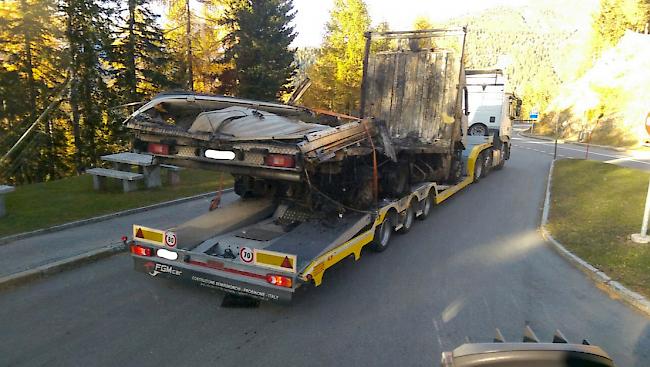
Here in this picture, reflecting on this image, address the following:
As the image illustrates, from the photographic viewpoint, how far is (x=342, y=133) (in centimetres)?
581

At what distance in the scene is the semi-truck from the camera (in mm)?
5039

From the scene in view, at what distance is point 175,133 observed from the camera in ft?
18.1

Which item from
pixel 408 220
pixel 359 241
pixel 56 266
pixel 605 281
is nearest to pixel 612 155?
pixel 408 220

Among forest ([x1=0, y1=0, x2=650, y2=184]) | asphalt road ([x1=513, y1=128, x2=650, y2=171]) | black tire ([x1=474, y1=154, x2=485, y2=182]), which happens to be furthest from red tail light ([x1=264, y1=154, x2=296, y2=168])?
asphalt road ([x1=513, y1=128, x2=650, y2=171])

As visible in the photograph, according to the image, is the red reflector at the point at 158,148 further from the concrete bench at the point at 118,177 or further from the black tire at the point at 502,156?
the black tire at the point at 502,156

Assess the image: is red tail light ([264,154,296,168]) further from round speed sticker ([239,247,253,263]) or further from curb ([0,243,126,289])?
curb ([0,243,126,289])

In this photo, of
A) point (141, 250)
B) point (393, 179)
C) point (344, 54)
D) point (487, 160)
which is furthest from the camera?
point (344, 54)

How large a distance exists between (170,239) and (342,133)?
104 inches

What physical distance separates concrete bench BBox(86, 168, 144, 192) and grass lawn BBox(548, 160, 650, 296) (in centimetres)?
991

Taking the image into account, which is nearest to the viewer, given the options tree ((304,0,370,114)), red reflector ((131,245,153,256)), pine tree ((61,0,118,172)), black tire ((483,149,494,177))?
red reflector ((131,245,153,256))

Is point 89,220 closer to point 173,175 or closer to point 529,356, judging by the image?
point 173,175

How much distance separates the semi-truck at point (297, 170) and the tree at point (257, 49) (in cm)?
1332

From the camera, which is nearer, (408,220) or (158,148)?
(158,148)

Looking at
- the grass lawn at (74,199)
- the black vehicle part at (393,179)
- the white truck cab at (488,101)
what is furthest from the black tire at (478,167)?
the grass lawn at (74,199)
